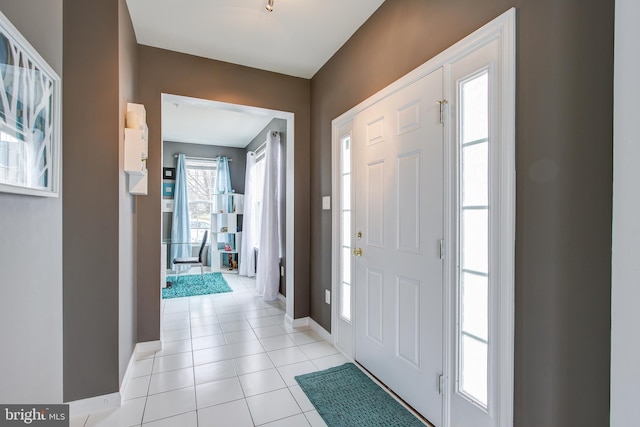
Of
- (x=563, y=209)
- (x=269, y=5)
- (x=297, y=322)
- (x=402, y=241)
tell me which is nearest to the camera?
(x=563, y=209)

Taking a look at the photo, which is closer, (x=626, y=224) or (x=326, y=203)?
(x=626, y=224)

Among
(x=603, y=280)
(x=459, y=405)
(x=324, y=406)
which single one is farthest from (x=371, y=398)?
(x=603, y=280)

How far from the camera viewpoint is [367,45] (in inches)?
91.2

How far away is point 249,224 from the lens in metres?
5.74

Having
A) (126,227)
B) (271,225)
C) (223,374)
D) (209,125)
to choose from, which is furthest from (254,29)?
(209,125)

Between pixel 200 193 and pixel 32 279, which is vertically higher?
pixel 200 193

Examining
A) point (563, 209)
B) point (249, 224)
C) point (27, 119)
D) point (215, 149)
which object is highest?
point (215, 149)

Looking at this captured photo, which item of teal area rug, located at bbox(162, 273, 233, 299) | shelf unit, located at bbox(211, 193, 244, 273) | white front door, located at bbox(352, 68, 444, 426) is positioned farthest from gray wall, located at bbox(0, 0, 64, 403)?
shelf unit, located at bbox(211, 193, 244, 273)

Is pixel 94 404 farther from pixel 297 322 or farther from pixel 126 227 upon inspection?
pixel 297 322

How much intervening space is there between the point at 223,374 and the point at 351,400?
3.26 feet

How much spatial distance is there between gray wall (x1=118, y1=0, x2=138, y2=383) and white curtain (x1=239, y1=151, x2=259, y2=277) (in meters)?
3.18

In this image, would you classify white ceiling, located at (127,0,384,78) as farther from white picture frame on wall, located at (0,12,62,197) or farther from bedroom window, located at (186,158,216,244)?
bedroom window, located at (186,158,216,244)

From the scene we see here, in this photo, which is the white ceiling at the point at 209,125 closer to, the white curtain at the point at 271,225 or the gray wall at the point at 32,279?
the white curtain at the point at 271,225

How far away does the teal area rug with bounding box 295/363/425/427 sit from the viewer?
1768mm
